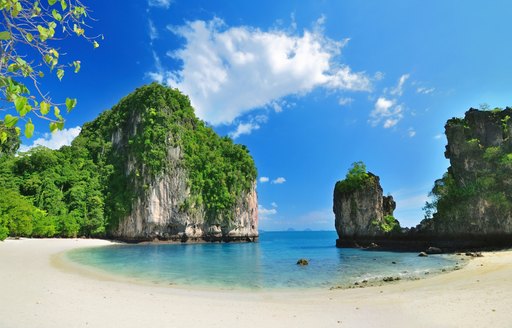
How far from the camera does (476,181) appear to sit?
1452 inches

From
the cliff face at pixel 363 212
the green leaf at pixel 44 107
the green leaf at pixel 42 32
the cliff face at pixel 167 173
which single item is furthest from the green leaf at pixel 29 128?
the cliff face at pixel 167 173

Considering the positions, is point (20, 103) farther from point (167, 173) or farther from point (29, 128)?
point (167, 173)

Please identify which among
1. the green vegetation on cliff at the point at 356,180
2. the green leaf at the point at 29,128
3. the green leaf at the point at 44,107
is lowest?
the green leaf at the point at 29,128

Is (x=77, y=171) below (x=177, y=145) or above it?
below

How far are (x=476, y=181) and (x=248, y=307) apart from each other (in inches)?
1450

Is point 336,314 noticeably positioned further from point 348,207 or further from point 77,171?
point 77,171

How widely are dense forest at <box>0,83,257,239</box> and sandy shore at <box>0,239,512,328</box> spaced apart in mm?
39666

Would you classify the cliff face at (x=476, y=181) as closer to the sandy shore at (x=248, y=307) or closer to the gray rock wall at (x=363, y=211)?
the gray rock wall at (x=363, y=211)

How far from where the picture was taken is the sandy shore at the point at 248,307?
7887 millimetres

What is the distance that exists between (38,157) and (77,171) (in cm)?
642

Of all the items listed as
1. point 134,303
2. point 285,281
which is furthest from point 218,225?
point 134,303

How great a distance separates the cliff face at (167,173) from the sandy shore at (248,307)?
4544 centimetres

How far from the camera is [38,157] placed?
55656 mm

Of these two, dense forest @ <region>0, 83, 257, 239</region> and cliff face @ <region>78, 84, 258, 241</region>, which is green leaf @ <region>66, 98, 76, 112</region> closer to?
dense forest @ <region>0, 83, 257, 239</region>
